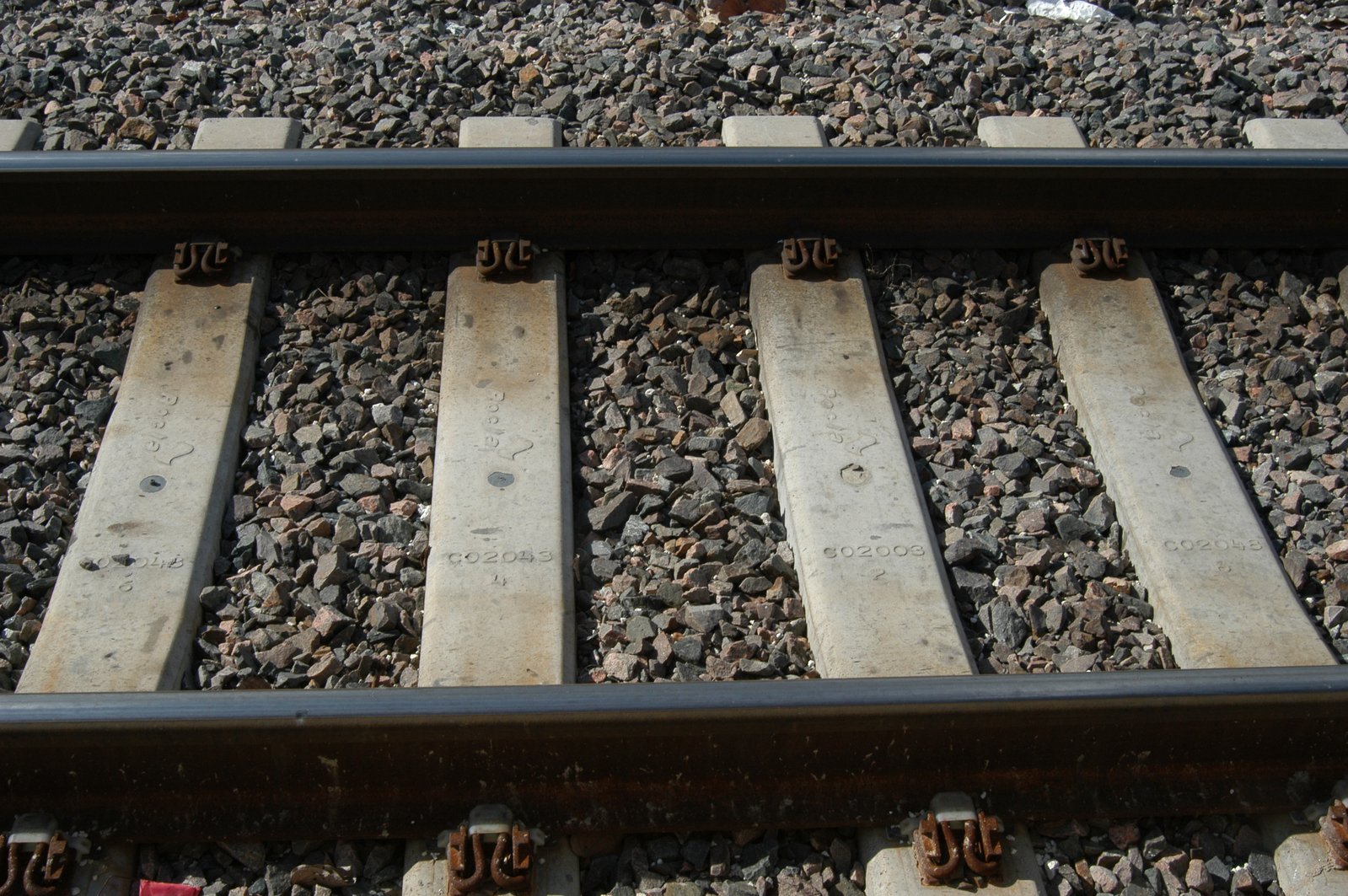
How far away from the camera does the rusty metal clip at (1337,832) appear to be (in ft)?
11.5

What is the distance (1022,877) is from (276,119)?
4036 mm

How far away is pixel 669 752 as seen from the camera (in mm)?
3449

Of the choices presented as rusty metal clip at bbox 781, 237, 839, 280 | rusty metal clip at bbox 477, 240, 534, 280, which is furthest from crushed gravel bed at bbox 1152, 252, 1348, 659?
rusty metal clip at bbox 477, 240, 534, 280

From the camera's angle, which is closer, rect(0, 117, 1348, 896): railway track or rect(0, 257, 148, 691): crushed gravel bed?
rect(0, 117, 1348, 896): railway track

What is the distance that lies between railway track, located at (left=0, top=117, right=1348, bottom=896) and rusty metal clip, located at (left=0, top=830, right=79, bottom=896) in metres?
0.06

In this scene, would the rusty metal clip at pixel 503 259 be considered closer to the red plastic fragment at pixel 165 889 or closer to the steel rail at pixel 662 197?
the steel rail at pixel 662 197

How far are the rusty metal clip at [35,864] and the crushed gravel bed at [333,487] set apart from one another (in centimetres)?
61

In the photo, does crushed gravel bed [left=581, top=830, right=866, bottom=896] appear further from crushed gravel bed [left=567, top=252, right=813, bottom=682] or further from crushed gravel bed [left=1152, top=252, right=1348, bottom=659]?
crushed gravel bed [left=1152, top=252, right=1348, bottom=659]

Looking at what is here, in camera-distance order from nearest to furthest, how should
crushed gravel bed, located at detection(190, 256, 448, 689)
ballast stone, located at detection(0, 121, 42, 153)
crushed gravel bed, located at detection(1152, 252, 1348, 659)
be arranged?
crushed gravel bed, located at detection(190, 256, 448, 689) → crushed gravel bed, located at detection(1152, 252, 1348, 659) → ballast stone, located at detection(0, 121, 42, 153)

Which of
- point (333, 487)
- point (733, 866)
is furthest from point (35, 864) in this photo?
point (733, 866)

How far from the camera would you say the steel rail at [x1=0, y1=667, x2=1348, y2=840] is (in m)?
3.36

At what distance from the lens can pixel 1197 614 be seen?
4039 mm

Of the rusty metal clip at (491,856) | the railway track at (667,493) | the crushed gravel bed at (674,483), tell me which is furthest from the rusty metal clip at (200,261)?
the rusty metal clip at (491,856)

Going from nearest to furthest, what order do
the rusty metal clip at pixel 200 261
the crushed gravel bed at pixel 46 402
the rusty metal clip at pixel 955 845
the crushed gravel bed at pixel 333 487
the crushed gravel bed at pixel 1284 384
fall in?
1. the rusty metal clip at pixel 955 845
2. the crushed gravel bed at pixel 333 487
3. the crushed gravel bed at pixel 46 402
4. the crushed gravel bed at pixel 1284 384
5. the rusty metal clip at pixel 200 261
